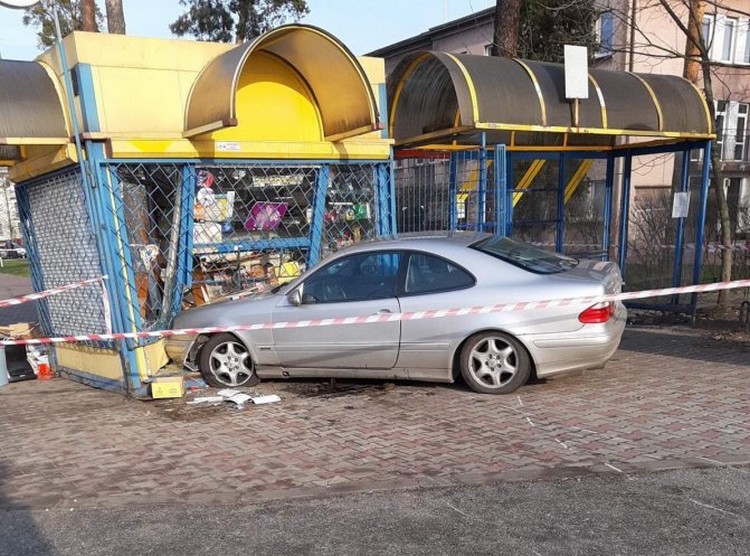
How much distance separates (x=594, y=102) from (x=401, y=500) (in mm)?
6273

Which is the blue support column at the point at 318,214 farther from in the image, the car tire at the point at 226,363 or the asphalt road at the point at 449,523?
the asphalt road at the point at 449,523

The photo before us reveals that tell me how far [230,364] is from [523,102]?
4663mm

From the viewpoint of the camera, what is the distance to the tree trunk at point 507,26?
Answer: 12359 millimetres

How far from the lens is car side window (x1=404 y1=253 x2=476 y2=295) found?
241 inches

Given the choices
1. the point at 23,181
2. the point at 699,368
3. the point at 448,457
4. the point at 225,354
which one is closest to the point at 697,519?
the point at 448,457

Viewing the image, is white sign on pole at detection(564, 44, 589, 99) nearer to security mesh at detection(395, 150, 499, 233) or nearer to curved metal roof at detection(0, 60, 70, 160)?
security mesh at detection(395, 150, 499, 233)

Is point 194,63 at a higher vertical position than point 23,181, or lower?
higher

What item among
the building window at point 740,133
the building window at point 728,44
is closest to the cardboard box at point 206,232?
the building window at point 728,44

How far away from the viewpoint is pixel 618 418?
538 centimetres

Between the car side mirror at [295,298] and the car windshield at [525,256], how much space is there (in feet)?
5.90

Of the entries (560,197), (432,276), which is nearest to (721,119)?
(560,197)

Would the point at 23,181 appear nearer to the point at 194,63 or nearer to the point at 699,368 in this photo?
the point at 194,63

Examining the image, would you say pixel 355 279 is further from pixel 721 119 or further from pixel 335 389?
pixel 721 119

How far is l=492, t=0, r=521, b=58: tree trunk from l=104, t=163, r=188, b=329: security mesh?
25.3 feet
